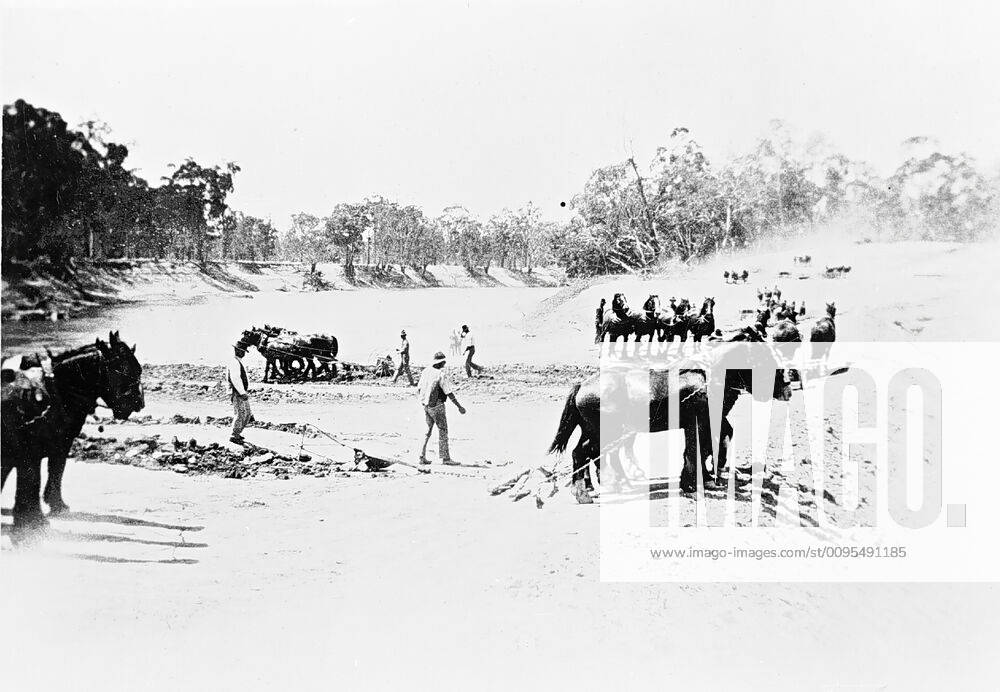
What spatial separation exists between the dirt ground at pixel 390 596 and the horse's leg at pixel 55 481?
11 centimetres

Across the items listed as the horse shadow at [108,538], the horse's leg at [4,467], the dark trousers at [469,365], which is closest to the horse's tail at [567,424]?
the dark trousers at [469,365]

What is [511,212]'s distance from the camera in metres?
6.48

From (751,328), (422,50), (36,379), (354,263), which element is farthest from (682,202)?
(36,379)

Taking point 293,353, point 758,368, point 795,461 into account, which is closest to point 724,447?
point 795,461

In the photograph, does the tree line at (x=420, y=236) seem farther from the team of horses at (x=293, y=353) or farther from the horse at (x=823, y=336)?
the horse at (x=823, y=336)

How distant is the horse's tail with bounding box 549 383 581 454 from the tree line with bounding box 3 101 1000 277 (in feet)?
5.28

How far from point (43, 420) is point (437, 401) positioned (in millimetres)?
3160

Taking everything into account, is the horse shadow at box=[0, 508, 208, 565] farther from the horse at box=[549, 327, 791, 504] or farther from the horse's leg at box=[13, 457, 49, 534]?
the horse at box=[549, 327, 791, 504]

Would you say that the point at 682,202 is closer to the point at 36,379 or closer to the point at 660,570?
the point at 660,570

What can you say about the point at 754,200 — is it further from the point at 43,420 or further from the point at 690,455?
the point at 43,420

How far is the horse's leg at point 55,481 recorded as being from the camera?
533 cm

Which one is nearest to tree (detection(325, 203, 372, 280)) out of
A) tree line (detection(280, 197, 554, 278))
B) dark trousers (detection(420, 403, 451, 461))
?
tree line (detection(280, 197, 554, 278))

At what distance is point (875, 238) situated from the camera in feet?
21.3

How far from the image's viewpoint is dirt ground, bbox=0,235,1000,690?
5.02m
